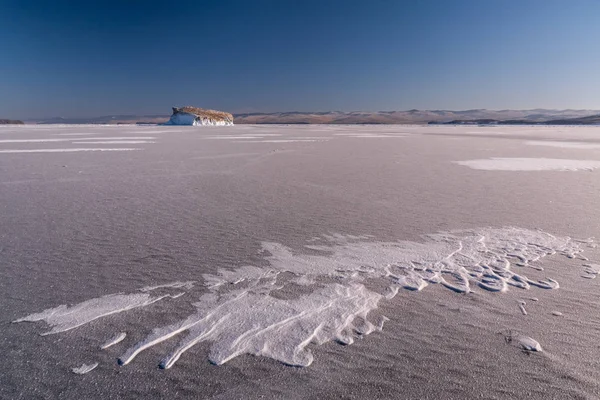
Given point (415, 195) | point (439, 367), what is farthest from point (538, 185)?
point (439, 367)

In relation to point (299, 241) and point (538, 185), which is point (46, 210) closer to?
point (299, 241)

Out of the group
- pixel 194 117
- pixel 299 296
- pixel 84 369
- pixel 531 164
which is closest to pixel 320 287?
pixel 299 296

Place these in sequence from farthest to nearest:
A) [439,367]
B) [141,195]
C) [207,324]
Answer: [141,195] < [207,324] < [439,367]

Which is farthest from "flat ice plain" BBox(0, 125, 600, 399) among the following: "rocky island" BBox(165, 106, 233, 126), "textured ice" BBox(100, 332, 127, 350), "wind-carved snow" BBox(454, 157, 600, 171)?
"rocky island" BBox(165, 106, 233, 126)

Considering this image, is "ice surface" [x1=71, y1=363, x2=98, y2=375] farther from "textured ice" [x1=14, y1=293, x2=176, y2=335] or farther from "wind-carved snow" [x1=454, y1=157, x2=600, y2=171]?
"wind-carved snow" [x1=454, y1=157, x2=600, y2=171]

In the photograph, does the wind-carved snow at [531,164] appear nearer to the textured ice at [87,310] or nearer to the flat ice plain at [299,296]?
the flat ice plain at [299,296]

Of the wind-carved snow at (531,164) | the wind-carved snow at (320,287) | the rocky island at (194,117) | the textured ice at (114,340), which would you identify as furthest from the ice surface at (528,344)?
the rocky island at (194,117)
